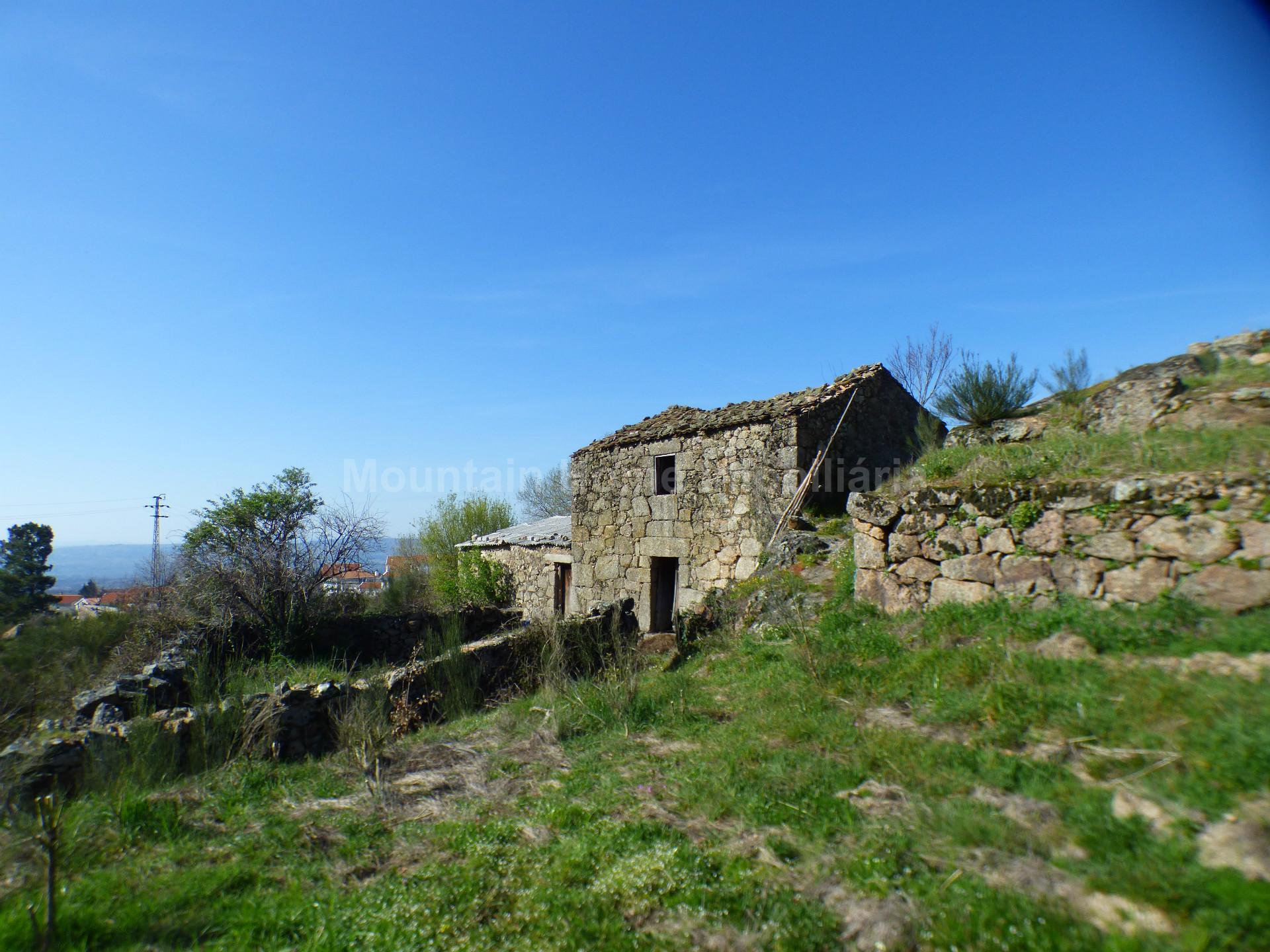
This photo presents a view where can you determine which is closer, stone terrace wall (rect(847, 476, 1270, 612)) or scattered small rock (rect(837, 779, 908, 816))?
scattered small rock (rect(837, 779, 908, 816))

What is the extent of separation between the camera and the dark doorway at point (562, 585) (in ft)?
53.2

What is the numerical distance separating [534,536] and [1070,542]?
1394 cm

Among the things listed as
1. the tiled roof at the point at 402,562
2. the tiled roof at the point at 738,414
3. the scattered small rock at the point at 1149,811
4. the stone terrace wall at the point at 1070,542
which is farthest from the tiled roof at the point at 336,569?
the scattered small rock at the point at 1149,811

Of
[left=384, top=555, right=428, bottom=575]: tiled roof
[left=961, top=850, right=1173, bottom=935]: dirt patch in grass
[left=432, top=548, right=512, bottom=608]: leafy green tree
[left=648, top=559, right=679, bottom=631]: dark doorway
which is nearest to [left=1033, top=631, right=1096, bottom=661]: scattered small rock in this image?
[left=961, top=850, right=1173, bottom=935]: dirt patch in grass

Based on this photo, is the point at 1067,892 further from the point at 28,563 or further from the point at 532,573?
the point at 28,563

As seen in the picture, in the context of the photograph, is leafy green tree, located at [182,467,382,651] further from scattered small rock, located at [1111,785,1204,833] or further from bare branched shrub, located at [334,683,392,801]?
scattered small rock, located at [1111,785,1204,833]

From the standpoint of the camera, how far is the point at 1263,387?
5.31 m

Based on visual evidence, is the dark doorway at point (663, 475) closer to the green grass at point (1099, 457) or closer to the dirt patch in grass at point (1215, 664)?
the green grass at point (1099, 457)

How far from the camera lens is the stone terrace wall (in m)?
4.04

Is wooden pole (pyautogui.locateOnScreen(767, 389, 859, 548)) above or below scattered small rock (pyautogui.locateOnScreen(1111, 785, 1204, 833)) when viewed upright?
above

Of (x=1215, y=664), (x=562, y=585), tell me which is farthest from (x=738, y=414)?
(x=1215, y=664)

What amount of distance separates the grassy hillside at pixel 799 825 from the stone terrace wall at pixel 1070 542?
0.91ft

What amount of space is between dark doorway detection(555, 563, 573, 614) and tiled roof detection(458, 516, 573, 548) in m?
0.58

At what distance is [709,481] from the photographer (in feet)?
40.7
